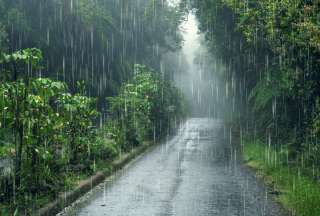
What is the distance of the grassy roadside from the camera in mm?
8625

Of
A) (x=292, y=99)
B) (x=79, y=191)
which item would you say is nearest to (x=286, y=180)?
(x=79, y=191)

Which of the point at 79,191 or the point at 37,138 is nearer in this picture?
the point at 37,138

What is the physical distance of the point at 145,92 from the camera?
26344 millimetres

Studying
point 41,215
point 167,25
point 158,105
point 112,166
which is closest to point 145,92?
point 158,105

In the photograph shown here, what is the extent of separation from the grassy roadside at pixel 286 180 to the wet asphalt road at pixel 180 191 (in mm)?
346

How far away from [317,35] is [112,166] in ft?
22.8

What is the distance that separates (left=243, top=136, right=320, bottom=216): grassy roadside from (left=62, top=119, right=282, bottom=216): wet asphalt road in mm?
346

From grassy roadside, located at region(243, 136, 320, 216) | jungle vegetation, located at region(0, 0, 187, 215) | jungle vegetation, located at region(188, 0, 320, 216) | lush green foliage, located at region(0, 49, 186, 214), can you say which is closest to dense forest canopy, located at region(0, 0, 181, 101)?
jungle vegetation, located at region(0, 0, 187, 215)

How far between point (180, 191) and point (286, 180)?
9.10ft

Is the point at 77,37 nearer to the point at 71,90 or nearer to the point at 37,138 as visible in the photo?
the point at 71,90

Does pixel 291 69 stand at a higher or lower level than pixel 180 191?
higher

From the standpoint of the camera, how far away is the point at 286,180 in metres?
11.3

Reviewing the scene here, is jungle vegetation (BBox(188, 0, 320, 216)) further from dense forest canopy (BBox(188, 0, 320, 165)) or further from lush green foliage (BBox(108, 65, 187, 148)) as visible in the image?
lush green foliage (BBox(108, 65, 187, 148))

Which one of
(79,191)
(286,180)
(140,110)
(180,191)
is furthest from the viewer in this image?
(140,110)
